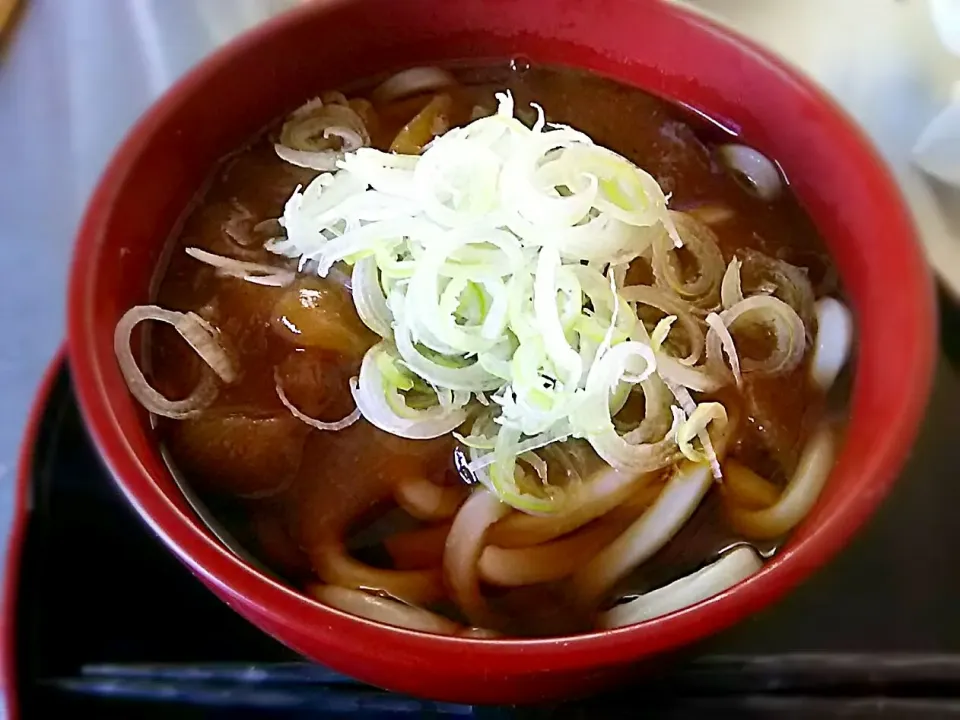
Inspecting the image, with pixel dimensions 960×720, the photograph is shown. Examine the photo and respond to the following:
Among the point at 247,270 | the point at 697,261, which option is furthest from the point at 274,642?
the point at 697,261

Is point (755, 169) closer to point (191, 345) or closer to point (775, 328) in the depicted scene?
point (775, 328)

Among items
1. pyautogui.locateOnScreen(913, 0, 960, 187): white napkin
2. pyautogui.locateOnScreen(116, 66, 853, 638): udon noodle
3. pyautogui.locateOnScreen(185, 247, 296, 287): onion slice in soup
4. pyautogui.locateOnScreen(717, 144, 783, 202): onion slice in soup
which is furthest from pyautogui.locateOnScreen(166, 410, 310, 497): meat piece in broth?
pyautogui.locateOnScreen(913, 0, 960, 187): white napkin

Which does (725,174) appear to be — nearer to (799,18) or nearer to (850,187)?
(850,187)

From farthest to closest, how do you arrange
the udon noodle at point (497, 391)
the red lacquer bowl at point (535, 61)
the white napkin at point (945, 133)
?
the white napkin at point (945, 133)
the udon noodle at point (497, 391)
the red lacquer bowl at point (535, 61)

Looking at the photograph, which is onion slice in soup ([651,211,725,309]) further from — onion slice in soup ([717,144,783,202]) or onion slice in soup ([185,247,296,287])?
onion slice in soup ([185,247,296,287])

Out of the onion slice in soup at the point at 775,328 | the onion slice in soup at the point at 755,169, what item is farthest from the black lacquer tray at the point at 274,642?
the onion slice in soup at the point at 755,169

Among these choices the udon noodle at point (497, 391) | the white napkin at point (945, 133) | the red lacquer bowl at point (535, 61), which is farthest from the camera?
the white napkin at point (945, 133)

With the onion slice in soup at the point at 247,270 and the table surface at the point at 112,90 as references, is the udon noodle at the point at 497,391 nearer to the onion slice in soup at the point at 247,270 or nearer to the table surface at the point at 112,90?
the onion slice in soup at the point at 247,270
